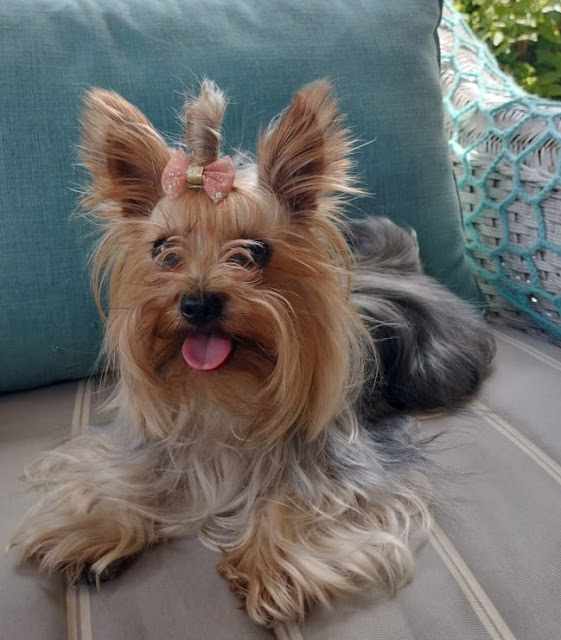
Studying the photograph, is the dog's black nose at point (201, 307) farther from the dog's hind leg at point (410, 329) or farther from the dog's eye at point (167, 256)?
the dog's hind leg at point (410, 329)

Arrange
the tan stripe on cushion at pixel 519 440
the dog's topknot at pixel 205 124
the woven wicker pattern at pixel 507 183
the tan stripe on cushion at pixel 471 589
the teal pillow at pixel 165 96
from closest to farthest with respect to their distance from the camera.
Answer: the tan stripe on cushion at pixel 471 589, the dog's topknot at pixel 205 124, the tan stripe on cushion at pixel 519 440, the teal pillow at pixel 165 96, the woven wicker pattern at pixel 507 183

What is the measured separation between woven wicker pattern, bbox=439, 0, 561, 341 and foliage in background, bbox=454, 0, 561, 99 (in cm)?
50

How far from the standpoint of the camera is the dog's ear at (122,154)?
1039 millimetres

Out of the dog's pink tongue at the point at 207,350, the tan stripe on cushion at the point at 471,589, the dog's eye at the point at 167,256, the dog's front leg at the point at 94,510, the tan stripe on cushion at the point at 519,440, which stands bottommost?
the dog's front leg at the point at 94,510

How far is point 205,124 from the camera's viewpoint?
1.01 metres

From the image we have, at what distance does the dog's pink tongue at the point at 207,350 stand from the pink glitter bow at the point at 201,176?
195mm

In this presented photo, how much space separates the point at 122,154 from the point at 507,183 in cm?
91

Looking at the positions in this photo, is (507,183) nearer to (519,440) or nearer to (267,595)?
(519,440)

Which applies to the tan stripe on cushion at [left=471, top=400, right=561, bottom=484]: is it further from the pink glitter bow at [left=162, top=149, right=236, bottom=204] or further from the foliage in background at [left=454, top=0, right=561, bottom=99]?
the foliage in background at [left=454, top=0, right=561, bottom=99]

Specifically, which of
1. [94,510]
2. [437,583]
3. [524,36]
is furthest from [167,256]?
[524,36]

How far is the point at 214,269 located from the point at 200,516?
15.9 inches

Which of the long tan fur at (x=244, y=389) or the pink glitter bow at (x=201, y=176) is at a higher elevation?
the pink glitter bow at (x=201, y=176)

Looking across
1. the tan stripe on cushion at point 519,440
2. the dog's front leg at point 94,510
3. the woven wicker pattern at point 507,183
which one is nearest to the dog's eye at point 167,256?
the dog's front leg at point 94,510

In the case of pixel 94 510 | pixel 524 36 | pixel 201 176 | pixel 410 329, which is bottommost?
pixel 94 510
